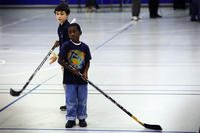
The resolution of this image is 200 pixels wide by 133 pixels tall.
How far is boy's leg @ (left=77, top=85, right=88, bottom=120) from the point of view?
600 cm

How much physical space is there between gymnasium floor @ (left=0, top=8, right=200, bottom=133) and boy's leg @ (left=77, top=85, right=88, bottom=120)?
0.16m

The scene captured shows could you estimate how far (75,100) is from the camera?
237 inches

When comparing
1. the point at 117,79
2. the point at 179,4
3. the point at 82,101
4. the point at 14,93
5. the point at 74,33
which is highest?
the point at 74,33

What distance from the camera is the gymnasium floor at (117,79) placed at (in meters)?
6.36

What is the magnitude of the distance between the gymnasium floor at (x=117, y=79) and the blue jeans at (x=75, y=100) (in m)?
0.17

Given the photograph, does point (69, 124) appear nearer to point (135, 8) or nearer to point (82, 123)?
point (82, 123)

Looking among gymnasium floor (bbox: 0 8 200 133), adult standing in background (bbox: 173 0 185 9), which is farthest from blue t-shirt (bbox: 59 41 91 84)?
adult standing in background (bbox: 173 0 185 9)

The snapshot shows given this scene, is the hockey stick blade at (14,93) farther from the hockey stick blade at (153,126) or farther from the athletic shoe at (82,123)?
the hockey stick blade at (153,126)

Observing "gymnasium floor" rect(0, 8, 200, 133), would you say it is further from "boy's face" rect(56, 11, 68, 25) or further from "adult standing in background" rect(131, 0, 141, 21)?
"adult standing in background" rect(131, 0, 141, 21)

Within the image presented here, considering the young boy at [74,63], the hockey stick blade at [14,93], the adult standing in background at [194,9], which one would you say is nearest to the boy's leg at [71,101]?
the young boy at [74,63]

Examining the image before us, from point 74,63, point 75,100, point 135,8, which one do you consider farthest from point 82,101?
point 135,8

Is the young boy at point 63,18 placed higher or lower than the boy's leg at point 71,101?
higher

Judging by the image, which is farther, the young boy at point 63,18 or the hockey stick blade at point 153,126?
Result: the young boy at point 63,18

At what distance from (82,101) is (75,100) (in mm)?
82
